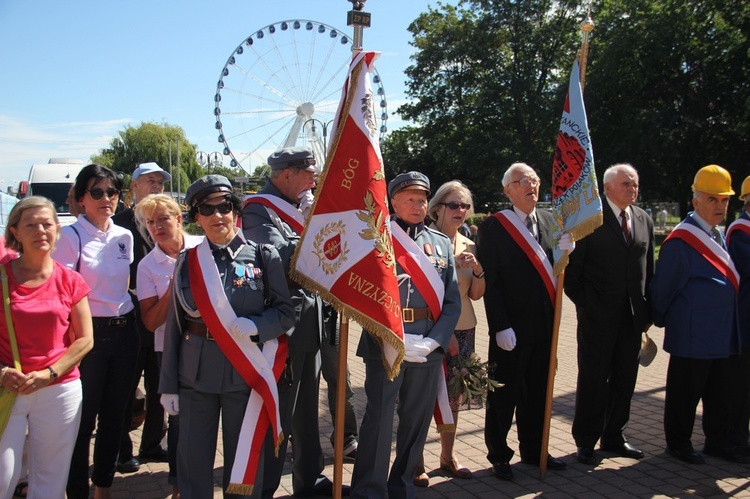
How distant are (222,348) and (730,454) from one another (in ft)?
13.5

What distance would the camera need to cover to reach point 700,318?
5426 mm

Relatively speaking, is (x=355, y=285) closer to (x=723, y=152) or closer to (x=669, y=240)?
(x=669, y=240)

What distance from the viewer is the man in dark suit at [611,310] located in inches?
214

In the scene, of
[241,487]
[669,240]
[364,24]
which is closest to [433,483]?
[241,487]

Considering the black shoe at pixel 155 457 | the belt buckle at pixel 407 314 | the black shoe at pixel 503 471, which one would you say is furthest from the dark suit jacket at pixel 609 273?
the black shoe at pixel 155 457

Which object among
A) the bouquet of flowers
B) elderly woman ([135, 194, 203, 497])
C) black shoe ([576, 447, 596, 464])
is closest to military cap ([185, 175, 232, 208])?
elderly woman ([135, 194, 203, 497])

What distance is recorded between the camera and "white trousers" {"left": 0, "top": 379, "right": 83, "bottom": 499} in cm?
368

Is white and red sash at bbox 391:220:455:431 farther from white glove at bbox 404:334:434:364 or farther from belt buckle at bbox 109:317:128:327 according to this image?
belt buckle at bbox 109:317:128:327

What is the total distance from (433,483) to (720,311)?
256 centimetres

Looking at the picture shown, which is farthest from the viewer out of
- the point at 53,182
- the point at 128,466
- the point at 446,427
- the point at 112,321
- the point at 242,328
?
the point at 53,182

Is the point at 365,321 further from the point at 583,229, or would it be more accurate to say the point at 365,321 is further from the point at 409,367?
the point at 583,229

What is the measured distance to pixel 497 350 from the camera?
520 centimetres

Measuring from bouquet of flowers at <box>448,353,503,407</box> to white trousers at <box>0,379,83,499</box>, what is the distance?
2.37 metres

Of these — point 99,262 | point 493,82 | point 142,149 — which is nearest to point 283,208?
point 99,262
